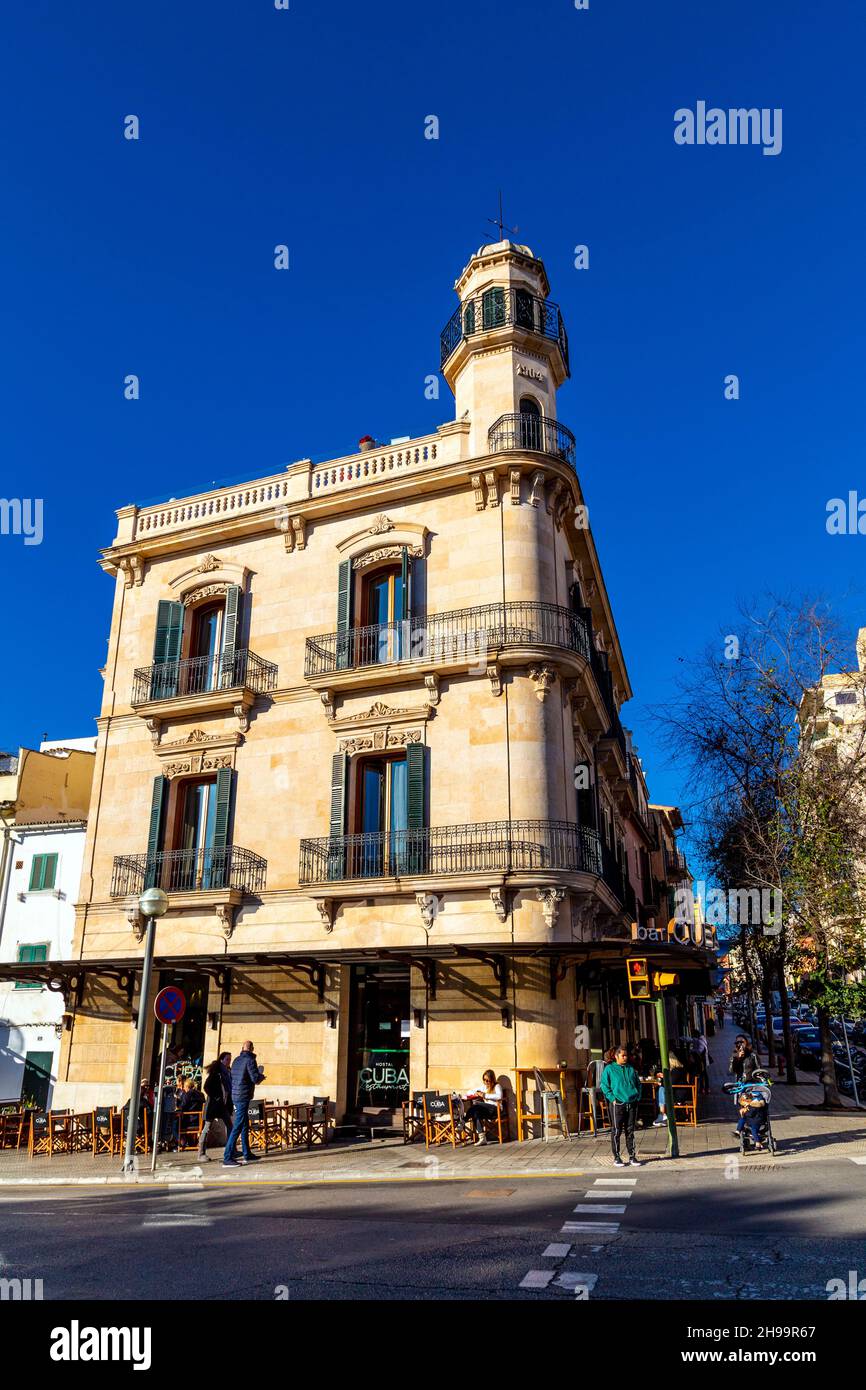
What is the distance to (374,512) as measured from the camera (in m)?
24.2

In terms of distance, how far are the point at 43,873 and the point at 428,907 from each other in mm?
13827

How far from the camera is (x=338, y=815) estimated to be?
21828 millimetres

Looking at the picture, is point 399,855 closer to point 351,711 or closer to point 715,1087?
point 351,711

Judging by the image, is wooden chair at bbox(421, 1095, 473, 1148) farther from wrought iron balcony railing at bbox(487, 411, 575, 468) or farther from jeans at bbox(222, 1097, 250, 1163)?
wrought iron balcony railing at bbox(487, 411, 575, 468)

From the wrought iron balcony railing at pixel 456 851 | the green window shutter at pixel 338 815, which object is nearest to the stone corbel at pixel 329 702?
the green window shutter at pixel 338 815

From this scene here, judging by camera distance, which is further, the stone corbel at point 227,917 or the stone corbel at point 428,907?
the stone corbel at point 227,917

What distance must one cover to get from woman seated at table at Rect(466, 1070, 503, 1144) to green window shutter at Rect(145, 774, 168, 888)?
946cm

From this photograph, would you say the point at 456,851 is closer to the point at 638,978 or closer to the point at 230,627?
the point at 638,978

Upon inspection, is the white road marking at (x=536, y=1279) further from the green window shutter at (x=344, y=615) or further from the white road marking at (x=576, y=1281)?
the green window shutter at (x=344, y=615)

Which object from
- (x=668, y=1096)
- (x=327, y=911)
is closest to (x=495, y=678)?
(x=327, y=911)

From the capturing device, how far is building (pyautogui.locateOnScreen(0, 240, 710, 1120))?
20.0 metres

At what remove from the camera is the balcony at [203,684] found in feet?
78.0

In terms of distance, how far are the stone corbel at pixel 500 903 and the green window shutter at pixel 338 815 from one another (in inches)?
138
